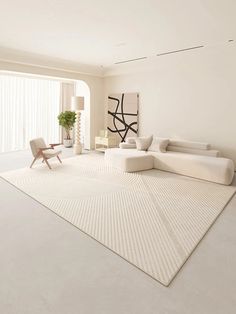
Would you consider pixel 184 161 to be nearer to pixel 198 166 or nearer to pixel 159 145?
pixel 198 166

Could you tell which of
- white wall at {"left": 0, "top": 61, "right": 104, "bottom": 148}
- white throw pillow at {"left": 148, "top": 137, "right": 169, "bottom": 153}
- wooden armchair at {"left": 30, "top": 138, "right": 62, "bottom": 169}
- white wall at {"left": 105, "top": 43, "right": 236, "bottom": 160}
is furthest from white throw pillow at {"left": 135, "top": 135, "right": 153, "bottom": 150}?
white wall at {"left": 0, "top": 61, "right": 104, "bottom": 148}

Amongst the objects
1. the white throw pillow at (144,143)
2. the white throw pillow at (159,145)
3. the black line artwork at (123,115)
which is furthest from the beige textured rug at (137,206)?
the black line artwork at (123,115)

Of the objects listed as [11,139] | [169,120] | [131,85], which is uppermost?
[131,85]

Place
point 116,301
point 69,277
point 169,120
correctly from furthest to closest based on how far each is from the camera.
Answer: point 169,120
point 69,277
point 116,301

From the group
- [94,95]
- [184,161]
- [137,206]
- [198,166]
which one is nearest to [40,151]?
[137,206]

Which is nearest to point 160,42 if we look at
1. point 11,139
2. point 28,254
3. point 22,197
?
point 22,197

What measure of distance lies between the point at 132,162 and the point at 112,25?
2.62 metres

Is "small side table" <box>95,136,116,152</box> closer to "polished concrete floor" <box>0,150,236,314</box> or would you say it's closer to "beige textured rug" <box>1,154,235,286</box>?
"beige textured rug" <box>1,154,235,286</box>

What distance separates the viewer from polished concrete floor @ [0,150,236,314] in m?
1.59

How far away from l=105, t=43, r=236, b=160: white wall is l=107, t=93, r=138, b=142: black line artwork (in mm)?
201

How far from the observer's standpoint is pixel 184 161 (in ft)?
15.8

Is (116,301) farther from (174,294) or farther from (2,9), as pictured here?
(2,9)

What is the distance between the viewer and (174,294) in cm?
170

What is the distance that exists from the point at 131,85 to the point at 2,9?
428 centimetres
